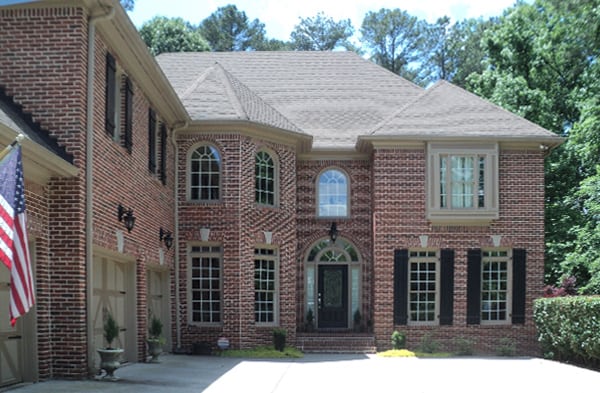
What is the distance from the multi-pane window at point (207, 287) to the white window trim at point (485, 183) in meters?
5.37

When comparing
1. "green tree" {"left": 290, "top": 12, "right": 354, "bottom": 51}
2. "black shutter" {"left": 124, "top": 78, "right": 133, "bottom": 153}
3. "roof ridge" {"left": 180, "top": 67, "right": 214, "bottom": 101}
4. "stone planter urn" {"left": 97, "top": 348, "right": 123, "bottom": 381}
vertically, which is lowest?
"stone planter urn" {"left": 97, "top": 348, "right": 123, "bottom": 381}

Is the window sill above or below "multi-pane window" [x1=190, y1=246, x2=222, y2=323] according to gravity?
above

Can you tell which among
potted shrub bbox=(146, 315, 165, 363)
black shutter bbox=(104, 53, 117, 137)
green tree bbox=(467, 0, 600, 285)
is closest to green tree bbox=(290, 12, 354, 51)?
green tree bbox=(467, 0, 600, 285)

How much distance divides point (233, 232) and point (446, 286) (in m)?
5.46

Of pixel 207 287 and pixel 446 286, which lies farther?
pixel 446 286

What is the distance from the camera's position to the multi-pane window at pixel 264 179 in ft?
65.2

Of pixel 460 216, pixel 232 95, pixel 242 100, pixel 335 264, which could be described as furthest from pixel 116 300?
pixel 460 216

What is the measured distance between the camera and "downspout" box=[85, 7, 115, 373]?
1126cm

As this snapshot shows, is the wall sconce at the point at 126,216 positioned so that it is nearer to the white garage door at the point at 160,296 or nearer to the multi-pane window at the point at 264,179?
the white garage door at the point at 160,296

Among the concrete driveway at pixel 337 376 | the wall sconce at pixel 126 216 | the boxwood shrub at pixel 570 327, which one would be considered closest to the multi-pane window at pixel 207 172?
the concrete driveway at pixel 337 376

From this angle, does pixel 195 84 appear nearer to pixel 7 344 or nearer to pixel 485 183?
pixel 485 183

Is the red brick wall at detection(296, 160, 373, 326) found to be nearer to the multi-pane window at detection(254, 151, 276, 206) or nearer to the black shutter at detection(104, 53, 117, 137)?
the multi-pane window at detection(254, 151, 276, 206)

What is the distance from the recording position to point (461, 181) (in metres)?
20.1

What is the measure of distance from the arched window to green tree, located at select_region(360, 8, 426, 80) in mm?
25456
